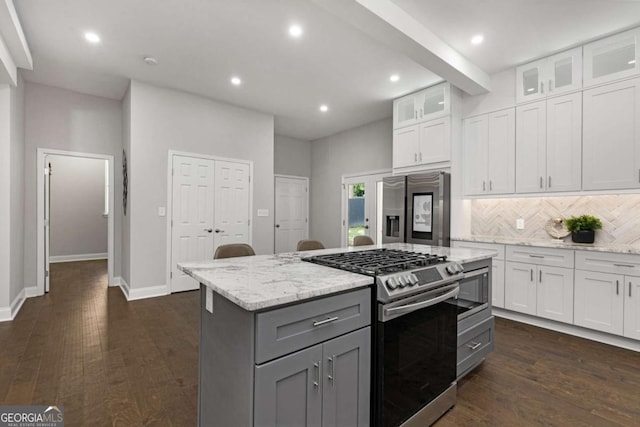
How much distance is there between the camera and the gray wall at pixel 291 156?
23.1 feet

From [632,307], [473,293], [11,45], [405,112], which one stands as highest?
[11,45]

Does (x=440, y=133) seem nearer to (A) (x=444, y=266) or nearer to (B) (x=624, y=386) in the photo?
(A) (x=444, y=266)

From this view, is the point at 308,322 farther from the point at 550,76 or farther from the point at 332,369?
the point at 550,76

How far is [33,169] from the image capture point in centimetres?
443

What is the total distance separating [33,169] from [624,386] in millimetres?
6965

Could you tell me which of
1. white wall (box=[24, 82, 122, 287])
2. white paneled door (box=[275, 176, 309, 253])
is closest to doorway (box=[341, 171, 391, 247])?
white paneled door (box=[275, 176, 309, 253])

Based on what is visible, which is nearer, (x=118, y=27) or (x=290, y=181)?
Result: (x=118, y=27)

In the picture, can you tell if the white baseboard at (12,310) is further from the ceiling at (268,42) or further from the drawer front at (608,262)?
the drawer front at (608,262)

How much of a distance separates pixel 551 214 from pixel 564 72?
5.27ft

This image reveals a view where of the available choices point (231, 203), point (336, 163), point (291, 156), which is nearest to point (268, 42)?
point (231, 203)

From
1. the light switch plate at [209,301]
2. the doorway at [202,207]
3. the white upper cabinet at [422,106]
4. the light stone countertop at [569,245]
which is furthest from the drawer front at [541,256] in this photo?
the doorway at [202,207]

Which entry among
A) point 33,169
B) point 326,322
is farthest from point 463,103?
point 33,169

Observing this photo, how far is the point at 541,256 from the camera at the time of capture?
3312mm

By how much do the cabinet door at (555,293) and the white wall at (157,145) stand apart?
4.60 metres
